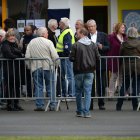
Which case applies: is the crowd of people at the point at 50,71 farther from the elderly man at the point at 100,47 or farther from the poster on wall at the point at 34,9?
the poster on wall at the point at 34,9

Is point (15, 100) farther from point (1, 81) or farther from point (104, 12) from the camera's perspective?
point (104, 12)

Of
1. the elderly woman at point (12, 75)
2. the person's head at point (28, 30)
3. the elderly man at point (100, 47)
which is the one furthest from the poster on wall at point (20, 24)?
the elderly man at point (100, 47)

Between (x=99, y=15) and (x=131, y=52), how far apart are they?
243 inches

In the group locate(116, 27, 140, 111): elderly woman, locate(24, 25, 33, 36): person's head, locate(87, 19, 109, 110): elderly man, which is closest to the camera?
locate(116, 27, 140, 111): elderly woman

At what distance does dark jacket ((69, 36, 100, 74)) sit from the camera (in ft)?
53.6

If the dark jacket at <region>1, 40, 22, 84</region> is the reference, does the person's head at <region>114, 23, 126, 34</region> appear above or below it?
above

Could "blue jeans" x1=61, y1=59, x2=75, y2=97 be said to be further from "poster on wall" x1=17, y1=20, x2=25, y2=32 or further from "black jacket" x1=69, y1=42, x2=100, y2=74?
"poster on wall" x1=17, y1=20, x2=25, y2=32

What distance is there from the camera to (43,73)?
59.5 feet

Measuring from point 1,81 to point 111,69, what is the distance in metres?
2.71

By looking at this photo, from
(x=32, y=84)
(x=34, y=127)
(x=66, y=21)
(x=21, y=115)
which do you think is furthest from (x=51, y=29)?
(x=34, y=127)

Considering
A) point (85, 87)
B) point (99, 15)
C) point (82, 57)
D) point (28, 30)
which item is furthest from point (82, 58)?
point (99, 15)

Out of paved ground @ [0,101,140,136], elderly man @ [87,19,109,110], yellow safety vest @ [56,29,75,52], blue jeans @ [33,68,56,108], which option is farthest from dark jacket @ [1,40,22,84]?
elderly man @ [87,19,109,110]

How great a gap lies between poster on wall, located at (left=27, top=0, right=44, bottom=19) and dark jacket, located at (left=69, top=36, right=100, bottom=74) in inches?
279

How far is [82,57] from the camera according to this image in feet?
53.6
